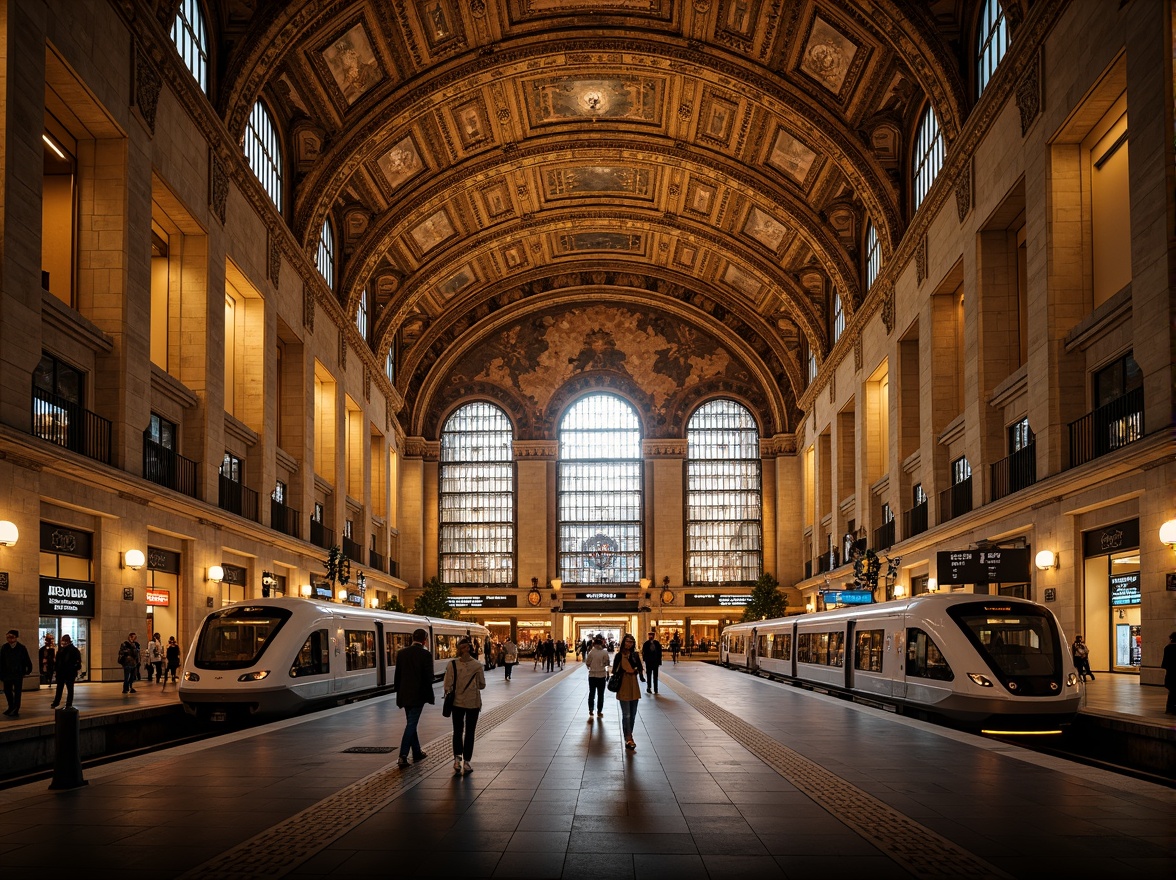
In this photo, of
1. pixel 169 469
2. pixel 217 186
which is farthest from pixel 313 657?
pixel 217 186

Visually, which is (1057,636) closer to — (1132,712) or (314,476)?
(1132,712)

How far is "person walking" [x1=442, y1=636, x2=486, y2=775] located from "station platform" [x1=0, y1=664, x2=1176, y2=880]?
0.26 metres

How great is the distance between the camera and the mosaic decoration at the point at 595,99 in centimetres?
3994

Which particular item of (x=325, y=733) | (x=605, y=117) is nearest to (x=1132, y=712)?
(x=325, y=733)

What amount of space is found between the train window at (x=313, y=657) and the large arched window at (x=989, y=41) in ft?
65.6

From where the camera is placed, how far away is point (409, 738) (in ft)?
39.8

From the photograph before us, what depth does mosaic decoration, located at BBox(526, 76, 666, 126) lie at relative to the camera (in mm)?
39938

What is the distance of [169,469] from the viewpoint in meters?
25.6

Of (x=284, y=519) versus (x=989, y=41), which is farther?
(x=284, y=519)

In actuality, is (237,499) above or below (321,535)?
above

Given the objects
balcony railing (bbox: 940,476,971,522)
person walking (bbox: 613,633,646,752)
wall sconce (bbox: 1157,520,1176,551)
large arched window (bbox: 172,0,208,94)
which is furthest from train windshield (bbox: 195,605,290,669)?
balcony railing (bbox: 940,476,971,522)

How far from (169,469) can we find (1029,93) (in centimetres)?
2097

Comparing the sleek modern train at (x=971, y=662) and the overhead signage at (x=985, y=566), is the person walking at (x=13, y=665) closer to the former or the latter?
the sleek modern train at (x=971, y=662)

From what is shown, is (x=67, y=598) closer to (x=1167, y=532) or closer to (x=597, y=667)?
(x=597, y=667)
